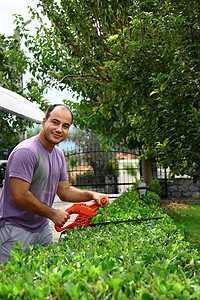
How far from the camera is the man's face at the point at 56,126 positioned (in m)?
2.55

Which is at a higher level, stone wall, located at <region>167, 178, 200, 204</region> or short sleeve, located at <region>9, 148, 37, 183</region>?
short sleeve, located at <region>9, 148, 37, 183</region>

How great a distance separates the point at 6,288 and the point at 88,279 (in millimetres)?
351

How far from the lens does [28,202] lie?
90.5 inches

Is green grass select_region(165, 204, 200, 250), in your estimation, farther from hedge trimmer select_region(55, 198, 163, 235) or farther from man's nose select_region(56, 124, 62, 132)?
man's nose select_region(56, 124, 62, 132)

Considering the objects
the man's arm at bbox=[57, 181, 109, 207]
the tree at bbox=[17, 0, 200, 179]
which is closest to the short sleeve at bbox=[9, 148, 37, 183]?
the man's arm at bbox=[57, 181, 109, 207]

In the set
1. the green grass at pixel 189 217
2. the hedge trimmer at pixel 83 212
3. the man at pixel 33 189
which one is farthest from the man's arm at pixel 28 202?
the green grass at pixel 189 217

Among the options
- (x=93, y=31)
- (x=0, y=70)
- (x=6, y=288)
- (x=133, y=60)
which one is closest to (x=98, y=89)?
(x=93, y=31)

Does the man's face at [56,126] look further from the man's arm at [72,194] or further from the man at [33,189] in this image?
the man's arm at [72,194]

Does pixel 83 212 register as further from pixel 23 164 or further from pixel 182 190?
pixel 182 190

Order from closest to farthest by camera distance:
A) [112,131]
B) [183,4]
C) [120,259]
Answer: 1. [120,259]
2. [183,4]
3. [112,131]

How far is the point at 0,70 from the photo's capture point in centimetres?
1071

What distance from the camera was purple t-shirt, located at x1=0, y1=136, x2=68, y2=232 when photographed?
2344 millimetres

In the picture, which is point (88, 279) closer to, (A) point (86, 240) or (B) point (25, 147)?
(A) point (86, 240)

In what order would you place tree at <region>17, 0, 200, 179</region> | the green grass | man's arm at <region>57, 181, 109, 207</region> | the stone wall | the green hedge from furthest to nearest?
the stone wall → the green grass → tree at <region>17, 0, 200, 179</region> → man's arm at <region>57, 181, 109, 207</region> → the green hedge
